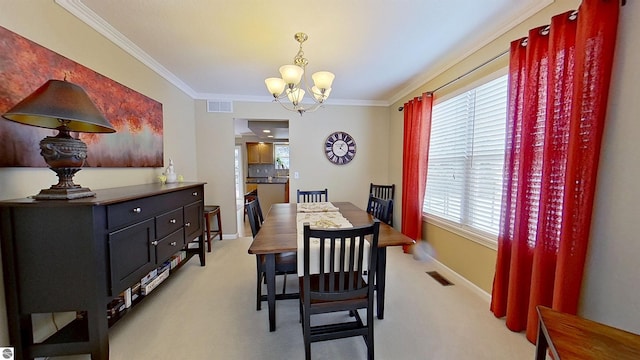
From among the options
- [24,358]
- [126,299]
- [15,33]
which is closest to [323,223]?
[126,299]

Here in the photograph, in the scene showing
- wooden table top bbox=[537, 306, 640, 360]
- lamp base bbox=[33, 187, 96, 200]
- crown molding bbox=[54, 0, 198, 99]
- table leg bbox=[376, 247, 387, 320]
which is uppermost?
crown molding bbox=[54, 0, 198, 99]

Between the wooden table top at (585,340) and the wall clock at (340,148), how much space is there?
3467 millimetres

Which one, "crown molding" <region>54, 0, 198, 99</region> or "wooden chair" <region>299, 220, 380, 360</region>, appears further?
"crown molding" <region>54, 0, 198, 99</region>

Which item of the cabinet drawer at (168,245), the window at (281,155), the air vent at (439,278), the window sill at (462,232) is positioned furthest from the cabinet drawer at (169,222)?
the window at (281,155)

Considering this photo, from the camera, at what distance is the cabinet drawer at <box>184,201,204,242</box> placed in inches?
97.4

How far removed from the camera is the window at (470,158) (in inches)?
82.7

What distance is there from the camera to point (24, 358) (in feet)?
4.38

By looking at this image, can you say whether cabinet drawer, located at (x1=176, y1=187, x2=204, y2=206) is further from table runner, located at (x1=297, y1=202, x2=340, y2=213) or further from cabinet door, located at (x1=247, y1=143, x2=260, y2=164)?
cabinet door, located at (x1=247, y1=143, x2=260, y2=164)

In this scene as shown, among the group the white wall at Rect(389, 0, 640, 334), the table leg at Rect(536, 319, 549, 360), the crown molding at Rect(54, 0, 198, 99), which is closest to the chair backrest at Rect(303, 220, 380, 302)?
the table leg at Rect(536, 319, 549, 360)

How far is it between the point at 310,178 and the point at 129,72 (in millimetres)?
2784

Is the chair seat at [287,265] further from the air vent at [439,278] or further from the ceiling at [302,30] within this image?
the ceiling at [302,30]

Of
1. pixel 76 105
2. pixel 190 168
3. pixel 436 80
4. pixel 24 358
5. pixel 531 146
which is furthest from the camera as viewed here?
pixel 190 168

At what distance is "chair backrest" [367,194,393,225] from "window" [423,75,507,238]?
84 cm

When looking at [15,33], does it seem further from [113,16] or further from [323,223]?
[323,223]
